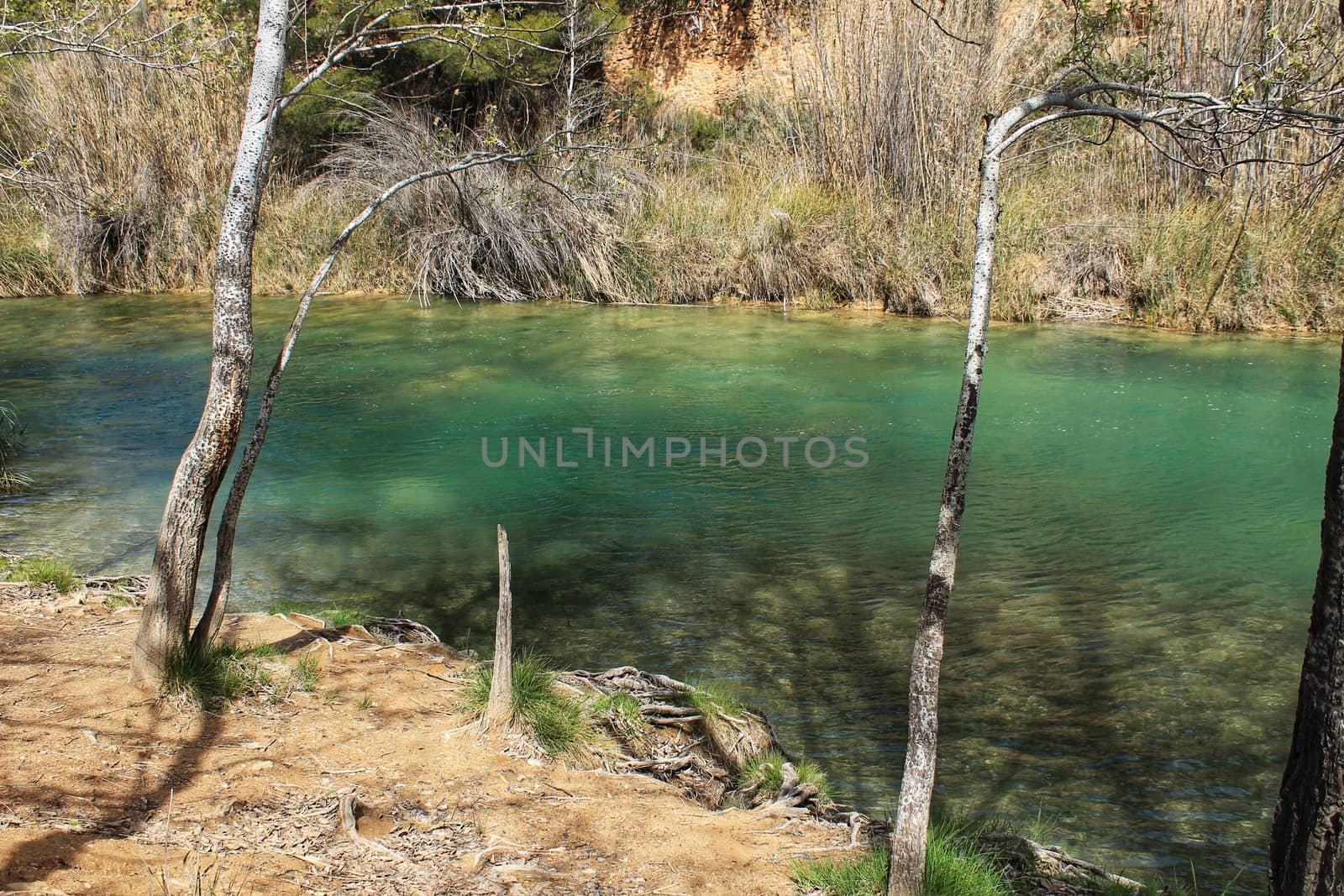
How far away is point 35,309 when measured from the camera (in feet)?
43.4

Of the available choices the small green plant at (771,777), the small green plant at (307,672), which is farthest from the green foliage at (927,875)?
the small green plant at (307,672)

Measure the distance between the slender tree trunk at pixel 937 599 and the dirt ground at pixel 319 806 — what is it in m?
0.38

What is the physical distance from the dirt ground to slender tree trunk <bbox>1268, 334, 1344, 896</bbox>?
3.75 ft

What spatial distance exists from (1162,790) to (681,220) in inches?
405

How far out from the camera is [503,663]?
137 inches

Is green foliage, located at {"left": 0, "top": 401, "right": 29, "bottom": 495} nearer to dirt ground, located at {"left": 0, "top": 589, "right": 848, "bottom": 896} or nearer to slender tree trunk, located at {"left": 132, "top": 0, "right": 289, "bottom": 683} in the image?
dirt ground, located at {"left": 0, "top": 589, "right": 848, "bottom": 896}

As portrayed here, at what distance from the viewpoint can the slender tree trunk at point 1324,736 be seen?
2270 millimetres

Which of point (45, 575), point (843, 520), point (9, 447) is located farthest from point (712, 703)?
point (9, 447)

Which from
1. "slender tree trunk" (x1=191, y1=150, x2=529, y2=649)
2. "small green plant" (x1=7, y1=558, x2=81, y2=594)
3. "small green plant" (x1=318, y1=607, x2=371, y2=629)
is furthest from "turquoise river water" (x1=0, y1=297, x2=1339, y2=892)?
"slender tree trunk" (x1=191, y1=150, x2=529, y2=649)

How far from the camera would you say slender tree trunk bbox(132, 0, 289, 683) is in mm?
3438

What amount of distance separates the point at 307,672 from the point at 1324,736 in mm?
3094

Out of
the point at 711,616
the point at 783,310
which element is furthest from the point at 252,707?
the point at 783,310

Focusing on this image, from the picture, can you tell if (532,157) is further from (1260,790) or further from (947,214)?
(947,214)

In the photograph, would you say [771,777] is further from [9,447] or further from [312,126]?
[312,126]
